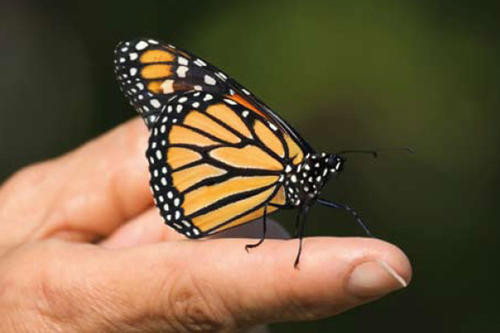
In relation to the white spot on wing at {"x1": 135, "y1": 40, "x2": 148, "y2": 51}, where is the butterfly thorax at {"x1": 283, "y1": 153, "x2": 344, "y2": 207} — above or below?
below

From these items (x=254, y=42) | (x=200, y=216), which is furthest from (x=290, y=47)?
(x=200, y=216)

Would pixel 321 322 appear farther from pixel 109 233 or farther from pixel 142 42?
pixel 142 42

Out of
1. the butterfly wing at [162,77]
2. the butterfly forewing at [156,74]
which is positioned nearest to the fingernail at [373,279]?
the butterfly wing at [162,77]

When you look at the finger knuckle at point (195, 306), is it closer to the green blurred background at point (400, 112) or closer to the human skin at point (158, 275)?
the human skin at point (158, 275)

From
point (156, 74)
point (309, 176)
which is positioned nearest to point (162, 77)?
point (156, 74)

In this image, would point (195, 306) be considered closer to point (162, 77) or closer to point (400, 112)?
point (162, 77)

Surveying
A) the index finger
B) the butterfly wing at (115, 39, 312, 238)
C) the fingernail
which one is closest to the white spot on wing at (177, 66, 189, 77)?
the butterfly wing at (115, 39, 312, 238)

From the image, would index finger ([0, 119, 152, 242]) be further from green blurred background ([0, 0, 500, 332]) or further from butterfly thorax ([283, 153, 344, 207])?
green blurred background ([0, 0, 500, 332])
